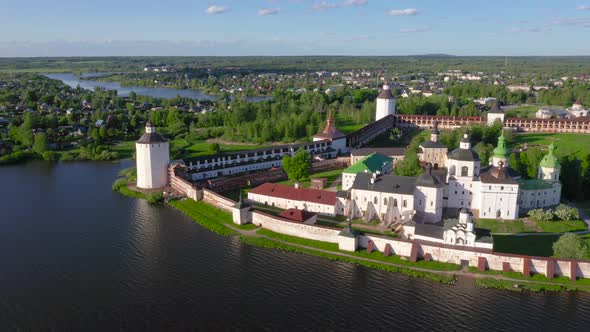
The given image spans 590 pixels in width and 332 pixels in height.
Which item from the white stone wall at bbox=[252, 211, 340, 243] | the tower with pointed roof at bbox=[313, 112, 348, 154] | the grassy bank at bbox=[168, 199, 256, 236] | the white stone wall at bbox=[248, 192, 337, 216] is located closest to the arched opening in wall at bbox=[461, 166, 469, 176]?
the white stone wall at bbox=[248, 192, 337, 216]

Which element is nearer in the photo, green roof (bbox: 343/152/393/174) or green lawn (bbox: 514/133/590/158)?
green roof (bbox: 343/152/393/174)

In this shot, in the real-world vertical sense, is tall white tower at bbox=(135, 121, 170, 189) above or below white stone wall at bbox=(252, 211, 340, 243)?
above

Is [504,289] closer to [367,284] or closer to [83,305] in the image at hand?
[367,284]

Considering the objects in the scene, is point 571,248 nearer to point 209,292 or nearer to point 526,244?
point 526,244

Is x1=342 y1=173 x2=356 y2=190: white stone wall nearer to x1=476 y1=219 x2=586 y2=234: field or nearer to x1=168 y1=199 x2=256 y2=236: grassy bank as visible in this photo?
x1=168 y1=199 x2=256 y2=236: grassy bank

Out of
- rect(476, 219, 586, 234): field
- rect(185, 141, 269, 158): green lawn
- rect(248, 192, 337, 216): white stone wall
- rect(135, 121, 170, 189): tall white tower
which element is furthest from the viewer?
rect(185, 141, 269, 158): green lawn

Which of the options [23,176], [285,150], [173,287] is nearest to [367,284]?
[173,287]

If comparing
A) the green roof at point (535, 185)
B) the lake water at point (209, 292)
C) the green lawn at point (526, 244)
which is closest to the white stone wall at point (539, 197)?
the green roof at point (535, 185)
